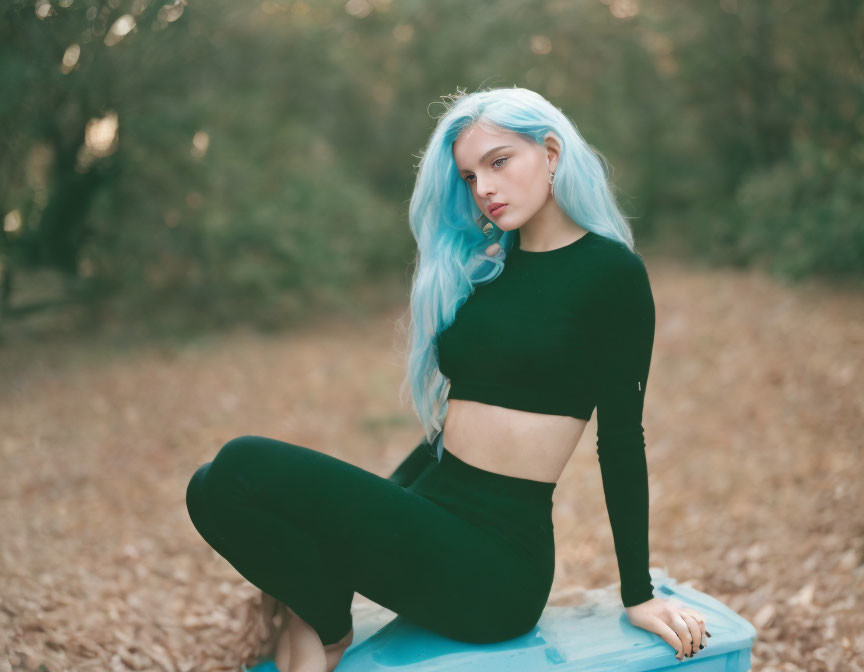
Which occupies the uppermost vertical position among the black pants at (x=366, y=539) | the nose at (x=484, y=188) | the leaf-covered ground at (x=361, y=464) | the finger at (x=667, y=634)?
the nose at (x=484, y=188)

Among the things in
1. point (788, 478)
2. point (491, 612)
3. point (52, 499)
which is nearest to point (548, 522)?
point (491, 612)

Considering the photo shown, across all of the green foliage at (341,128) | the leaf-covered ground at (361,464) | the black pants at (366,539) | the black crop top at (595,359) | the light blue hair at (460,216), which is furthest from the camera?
the green foliage at (341,128)

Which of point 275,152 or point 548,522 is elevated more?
point 275,152

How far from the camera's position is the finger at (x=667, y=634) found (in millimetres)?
1934

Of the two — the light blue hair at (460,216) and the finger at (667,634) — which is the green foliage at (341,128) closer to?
the light blue hair at (460,216)

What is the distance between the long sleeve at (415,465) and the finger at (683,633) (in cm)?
81

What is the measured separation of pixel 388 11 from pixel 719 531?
8338 mm

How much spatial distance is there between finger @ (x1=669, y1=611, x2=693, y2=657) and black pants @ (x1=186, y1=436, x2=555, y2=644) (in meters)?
0.35

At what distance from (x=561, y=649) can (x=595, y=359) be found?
768mm

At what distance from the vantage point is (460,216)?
7.59 feet

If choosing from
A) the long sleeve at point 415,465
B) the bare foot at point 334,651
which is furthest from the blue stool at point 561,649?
the long sleeve at point 415,465

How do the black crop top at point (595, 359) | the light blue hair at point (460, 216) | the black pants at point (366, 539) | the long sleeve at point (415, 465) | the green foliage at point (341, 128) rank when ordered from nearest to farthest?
the black pants at point (366, 539) < the black crop top at point (595, 359) < the light blue hair at point (460, 216) < the long sleeve at point (415, 465) < the green foliage at point (341, 128)

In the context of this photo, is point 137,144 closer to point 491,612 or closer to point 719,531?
point 719,531

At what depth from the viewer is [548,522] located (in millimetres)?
2092
